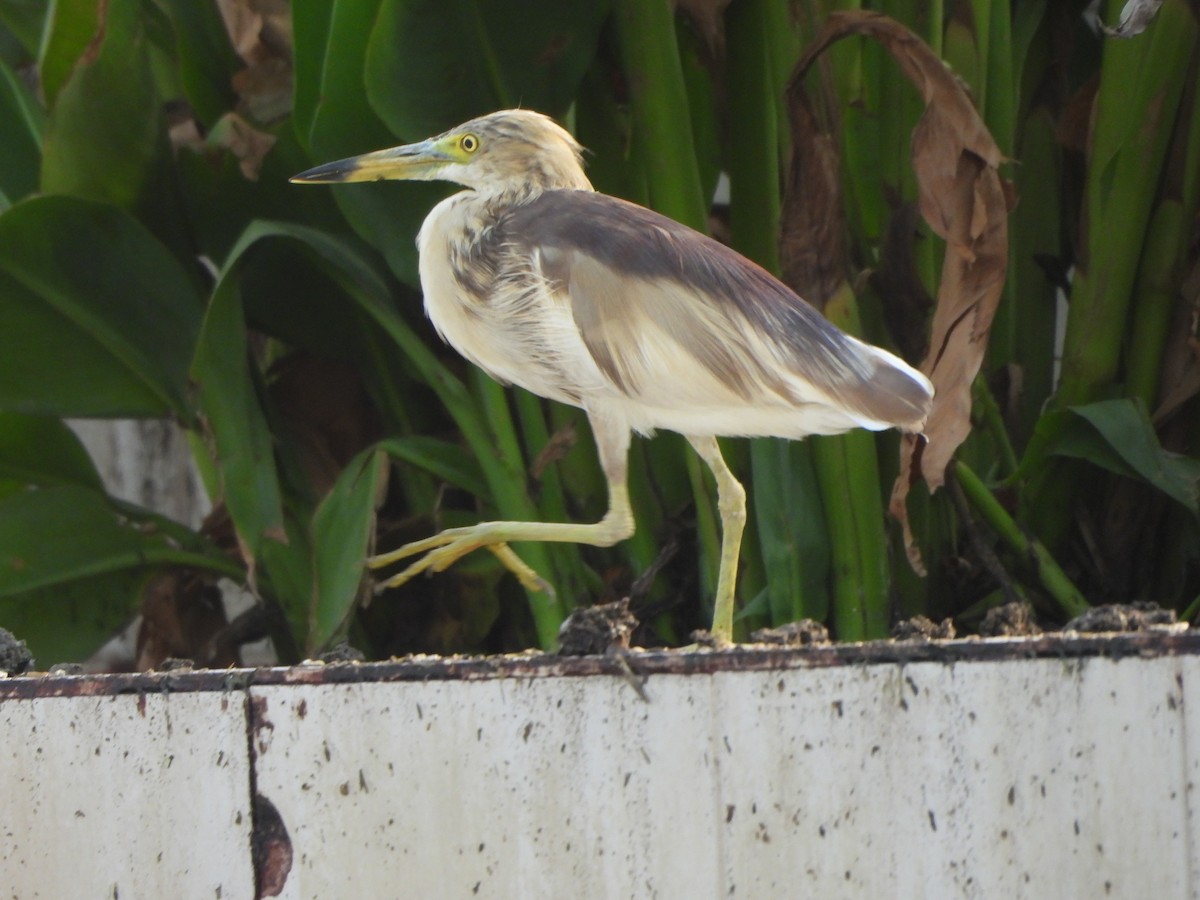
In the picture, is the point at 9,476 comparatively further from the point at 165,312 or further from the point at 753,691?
the point at 753,691

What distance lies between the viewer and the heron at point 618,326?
145 cm

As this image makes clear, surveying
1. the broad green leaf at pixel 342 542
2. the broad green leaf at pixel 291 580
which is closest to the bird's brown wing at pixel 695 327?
the broad green leaf at pixel 342 542

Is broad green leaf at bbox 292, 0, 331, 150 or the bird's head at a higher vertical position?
broad green leaf at bbox 292, 0, 331, 150

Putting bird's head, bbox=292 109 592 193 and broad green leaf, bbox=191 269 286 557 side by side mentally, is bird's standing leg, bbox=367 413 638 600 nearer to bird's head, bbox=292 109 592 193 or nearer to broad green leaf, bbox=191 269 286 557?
bird's head, bbox=292 109 592 193

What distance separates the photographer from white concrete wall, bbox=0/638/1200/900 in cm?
110

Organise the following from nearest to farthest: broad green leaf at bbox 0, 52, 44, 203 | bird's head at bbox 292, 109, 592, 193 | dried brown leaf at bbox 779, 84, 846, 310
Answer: bird's head at bbox 292, 109, 592, 193, dried brown leaf at bbox 779, 84, 846, 310, broad green leaf at bbox 0, 52, 44, 203

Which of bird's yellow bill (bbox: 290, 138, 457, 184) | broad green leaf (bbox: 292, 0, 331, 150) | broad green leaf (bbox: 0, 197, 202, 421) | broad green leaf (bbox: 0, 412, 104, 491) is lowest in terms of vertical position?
broad green leaf (bbox: 0, 412, 104, 491)

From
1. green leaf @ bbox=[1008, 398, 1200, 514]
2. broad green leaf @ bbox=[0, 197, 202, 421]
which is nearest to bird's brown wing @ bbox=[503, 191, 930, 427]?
green leaf @ bbox=[1008, 398, 1200, 514]

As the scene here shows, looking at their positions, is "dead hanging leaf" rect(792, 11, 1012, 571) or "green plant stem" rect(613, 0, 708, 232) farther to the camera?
"green plant stem" rect(613, 0, 708, 232)

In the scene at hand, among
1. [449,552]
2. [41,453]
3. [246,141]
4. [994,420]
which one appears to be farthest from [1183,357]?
[41,453]

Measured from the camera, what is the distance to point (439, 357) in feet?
8.52

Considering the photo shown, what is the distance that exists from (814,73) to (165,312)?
3.75 feet

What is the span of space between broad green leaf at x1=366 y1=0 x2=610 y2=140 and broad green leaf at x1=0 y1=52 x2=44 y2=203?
97cm

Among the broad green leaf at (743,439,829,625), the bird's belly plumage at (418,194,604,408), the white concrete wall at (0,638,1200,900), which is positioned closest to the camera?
the white concrete wall at (0,638,1200,900)
